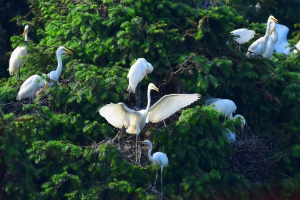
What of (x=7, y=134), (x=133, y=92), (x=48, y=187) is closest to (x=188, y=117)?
(x=133, y=92)

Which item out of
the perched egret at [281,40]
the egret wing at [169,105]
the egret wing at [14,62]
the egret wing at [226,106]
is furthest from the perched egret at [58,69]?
the perched egret at [281,40]

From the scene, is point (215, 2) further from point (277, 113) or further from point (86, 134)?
point (86, 134)

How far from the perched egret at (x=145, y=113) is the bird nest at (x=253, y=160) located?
3.11ft

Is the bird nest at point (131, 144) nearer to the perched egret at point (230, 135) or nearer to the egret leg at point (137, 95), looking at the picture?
the egret leg at point (137, 95)

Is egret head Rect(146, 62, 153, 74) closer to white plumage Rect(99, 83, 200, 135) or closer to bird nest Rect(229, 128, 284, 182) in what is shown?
white plumage Rect(99, 83, 200, 135)

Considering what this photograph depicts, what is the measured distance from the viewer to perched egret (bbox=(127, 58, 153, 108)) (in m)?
10.4

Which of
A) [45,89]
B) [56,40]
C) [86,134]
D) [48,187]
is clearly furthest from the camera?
[56,40]

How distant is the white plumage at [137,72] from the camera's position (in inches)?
408

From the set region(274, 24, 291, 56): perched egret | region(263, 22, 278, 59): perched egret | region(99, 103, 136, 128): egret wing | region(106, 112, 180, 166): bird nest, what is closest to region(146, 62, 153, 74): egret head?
region(106, 112, 180, 166): bird nest

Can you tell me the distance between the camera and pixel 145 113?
1006 cm

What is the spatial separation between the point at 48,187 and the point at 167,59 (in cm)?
239

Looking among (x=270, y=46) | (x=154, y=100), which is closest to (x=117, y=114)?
(x=154, y=100)

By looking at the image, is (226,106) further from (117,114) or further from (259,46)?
(259,46)

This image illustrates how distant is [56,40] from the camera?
11.8 m
